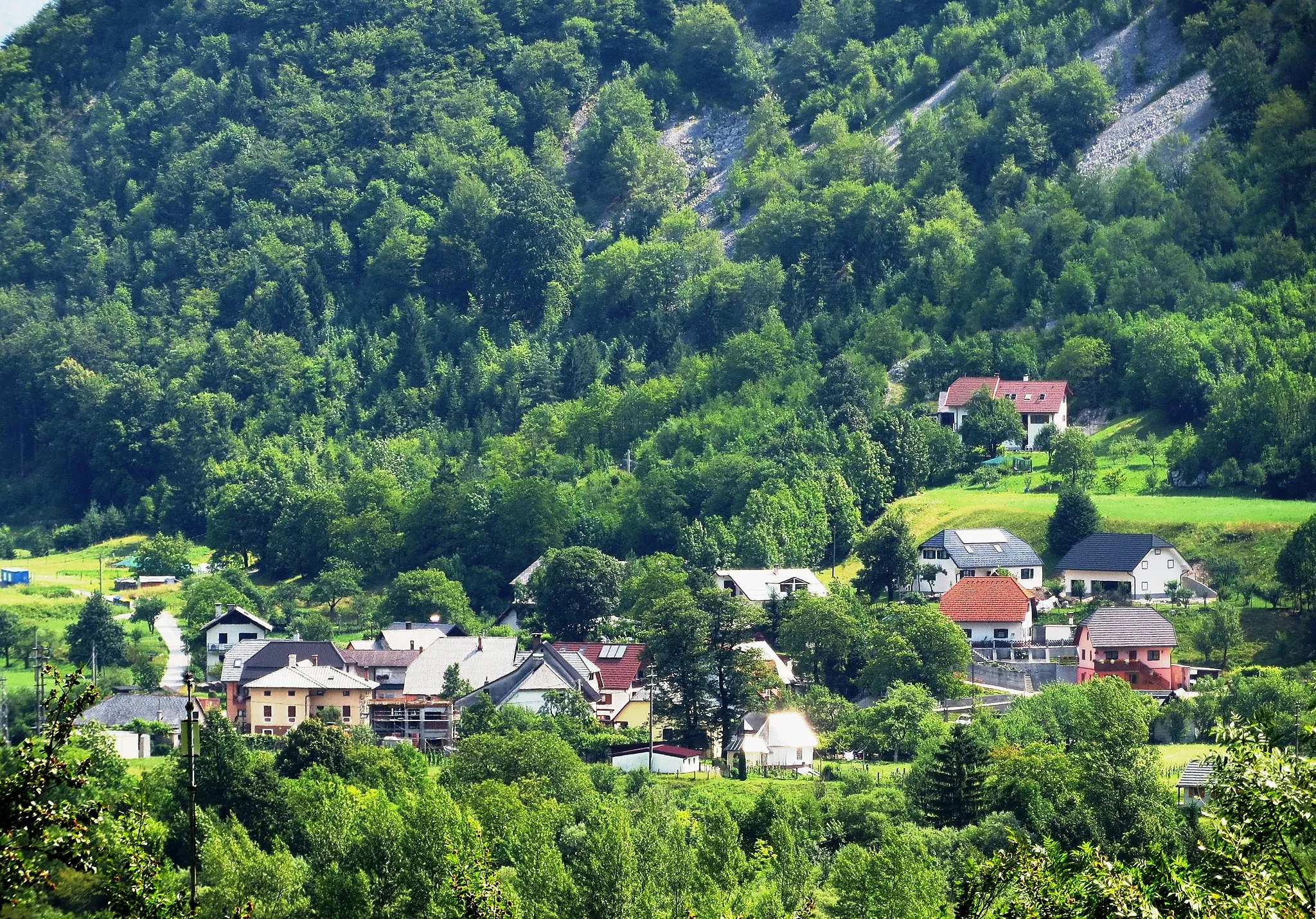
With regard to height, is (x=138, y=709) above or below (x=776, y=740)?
above

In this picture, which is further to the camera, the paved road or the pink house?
the paved road

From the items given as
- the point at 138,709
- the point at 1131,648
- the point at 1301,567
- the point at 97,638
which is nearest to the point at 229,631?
the point at 97,638

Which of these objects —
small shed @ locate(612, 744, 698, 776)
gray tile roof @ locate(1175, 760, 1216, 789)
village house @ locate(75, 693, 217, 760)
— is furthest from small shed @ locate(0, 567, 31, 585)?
gray tile roof @ locate(1175, 760, 1216, 789)

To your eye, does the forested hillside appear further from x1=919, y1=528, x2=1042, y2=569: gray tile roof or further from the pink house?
the pink house

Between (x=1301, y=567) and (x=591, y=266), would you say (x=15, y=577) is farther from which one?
(x=1301, y=567)

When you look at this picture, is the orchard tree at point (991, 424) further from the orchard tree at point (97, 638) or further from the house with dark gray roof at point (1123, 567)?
the orchard tree at point (97, 638)

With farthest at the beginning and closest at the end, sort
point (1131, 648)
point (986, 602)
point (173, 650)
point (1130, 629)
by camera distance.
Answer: point (173, 650), point (986, 602), point (1130, 629), point (1131, 648)
